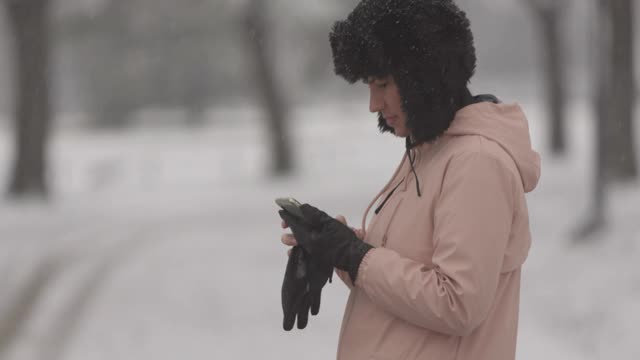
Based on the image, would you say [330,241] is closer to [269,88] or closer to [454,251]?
[454,251]

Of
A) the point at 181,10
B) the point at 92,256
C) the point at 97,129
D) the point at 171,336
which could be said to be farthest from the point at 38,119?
the point at 97,129

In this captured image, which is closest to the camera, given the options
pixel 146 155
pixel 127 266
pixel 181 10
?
pixel 127 266

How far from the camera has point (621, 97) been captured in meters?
11.5

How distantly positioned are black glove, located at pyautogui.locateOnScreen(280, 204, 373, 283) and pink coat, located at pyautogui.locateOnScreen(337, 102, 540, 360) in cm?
4

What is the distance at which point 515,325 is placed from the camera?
2307 millimetres

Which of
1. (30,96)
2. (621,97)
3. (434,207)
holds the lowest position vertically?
(30,96)

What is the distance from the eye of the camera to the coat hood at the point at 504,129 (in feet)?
6.97

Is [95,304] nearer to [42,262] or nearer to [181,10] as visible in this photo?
[42,262]

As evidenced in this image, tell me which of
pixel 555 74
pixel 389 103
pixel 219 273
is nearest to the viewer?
pixel 389 103

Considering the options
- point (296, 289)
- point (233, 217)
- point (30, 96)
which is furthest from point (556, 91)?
point (296, 289)

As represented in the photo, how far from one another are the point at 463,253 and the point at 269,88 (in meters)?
16.0

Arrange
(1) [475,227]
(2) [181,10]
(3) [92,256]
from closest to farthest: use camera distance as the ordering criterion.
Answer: (1) [475,227]
(3) [92,256]
(2) [181,10]

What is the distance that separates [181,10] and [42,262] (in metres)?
26.7

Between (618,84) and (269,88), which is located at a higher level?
(618,84)
